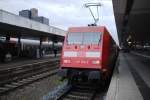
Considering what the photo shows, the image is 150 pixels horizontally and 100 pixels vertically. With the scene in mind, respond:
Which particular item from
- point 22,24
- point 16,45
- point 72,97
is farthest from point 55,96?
point 16,45

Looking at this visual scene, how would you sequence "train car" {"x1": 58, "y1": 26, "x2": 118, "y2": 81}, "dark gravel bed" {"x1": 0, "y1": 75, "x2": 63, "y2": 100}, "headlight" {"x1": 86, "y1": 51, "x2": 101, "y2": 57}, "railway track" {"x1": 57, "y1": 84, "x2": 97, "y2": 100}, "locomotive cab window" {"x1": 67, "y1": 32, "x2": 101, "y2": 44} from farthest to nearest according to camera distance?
"locomotive cab window" {"x1": 67, "y1": 32, "x2": 101, "y2": 44} → "headlight" {"x1": 86, "y1": 51, "x2": 101, "y2": 57} → "train car" {"x1": 58, "y1": 26, "x2": 118, "y2": 81} → "dark gravel bed" {"x1": 0, "y1": 75, "x2": 63, "y2": 100} → "railway track" {"x1": 57, "y1": 84, "x2": 97, "y2": 100}

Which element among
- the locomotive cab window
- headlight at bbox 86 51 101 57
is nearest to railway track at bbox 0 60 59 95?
the locomotive cab window

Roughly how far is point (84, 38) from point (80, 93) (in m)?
2.76

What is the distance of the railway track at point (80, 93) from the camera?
1075cm

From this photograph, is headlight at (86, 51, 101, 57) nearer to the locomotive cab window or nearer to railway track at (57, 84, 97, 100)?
the locomotive cab window

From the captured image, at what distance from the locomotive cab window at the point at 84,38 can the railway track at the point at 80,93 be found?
2151mm

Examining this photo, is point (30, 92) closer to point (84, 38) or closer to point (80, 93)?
point (80, 93)

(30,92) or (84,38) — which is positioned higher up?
(84,38)

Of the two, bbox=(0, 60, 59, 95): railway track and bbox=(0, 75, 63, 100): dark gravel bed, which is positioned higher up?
bbox=(0, 60, 59, 95): railway track

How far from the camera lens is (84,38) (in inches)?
511

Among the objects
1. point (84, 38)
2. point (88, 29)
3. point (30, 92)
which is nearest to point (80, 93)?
point (30, 92)

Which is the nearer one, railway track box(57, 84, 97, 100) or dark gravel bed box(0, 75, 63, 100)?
railway track box(57, 84, 97, 100)

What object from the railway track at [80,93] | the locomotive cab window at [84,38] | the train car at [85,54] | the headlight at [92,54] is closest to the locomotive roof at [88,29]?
the train car at [85,54]

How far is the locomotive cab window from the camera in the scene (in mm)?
12677
